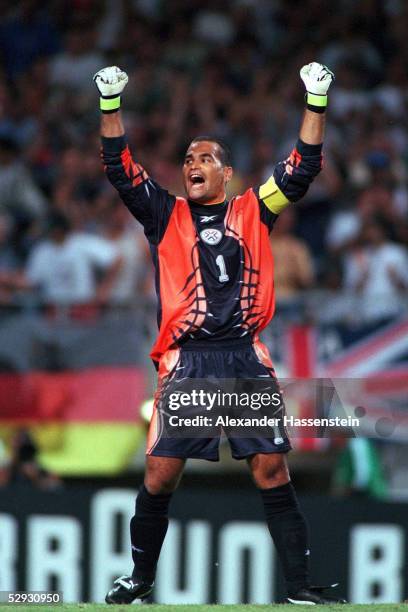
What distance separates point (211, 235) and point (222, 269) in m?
0.17

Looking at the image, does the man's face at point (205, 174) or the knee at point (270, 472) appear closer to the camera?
the knee at point (270, 472)

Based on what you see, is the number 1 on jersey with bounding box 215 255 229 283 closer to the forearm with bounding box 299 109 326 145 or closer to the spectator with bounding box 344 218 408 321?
the forearm with bounding box 299 109 326 145

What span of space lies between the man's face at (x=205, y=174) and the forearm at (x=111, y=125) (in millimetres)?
349

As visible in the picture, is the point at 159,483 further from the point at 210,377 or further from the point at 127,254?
the point at 127,254

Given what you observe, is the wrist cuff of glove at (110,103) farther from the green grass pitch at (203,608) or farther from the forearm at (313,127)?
the green grass pitch at (203,608)

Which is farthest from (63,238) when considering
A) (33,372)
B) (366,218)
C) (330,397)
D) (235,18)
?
(330,397)

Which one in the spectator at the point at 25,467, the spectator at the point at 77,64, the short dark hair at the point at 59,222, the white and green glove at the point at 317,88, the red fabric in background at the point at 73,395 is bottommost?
the spectator at the point at 25,467

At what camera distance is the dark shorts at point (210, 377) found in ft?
17.3

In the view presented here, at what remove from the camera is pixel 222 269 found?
17.5 ft

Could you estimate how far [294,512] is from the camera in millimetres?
5281

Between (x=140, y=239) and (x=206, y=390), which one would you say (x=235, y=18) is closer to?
(x=140, y=239)

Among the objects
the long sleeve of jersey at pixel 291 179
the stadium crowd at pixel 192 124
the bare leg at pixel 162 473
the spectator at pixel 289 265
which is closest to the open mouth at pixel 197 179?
the long sleeve of jersey at pixel 291 179

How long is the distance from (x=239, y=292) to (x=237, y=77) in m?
6.82

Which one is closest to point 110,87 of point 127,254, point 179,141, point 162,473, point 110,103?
point 110,103
